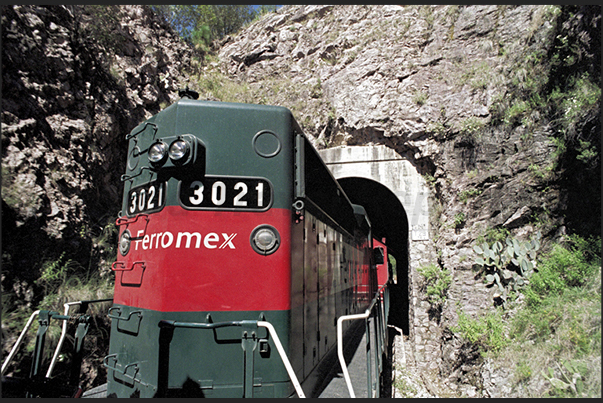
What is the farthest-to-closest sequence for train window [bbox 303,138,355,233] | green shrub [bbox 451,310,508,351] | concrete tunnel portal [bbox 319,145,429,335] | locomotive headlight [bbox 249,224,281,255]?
concrete tunnel portal [bbox 319,145,429,335]
green shrub [bbox 451,310,508,351]
train window [bbox 303,138,355,233]
locomotive headlight [bbox 249,224,281,255]

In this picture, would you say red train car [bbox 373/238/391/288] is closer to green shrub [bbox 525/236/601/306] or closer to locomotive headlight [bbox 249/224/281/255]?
green shrub [bbox 525/236/601/306]

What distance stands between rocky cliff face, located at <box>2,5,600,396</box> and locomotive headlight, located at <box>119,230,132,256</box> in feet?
11.6

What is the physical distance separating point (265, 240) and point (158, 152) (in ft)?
3.96

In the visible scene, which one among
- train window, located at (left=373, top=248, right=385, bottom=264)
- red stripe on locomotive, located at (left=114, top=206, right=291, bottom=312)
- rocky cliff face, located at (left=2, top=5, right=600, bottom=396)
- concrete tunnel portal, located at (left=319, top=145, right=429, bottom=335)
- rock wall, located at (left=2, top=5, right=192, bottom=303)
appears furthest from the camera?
train window, located at (left=373, top=248, right=385, bottom=264)

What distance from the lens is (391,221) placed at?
54.7 feet

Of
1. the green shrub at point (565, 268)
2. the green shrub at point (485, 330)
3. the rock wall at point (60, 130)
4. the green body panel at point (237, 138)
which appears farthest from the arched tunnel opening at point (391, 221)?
the green body panel at point (237, 138)

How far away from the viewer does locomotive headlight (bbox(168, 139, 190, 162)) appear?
8.84ft

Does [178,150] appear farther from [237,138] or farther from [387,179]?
[387,179]

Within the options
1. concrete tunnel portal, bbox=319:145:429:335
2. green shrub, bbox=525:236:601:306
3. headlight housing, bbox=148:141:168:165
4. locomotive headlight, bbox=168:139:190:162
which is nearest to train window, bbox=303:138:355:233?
locomotive headlight, bbox=168:139:190:162

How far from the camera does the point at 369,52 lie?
40.5ft

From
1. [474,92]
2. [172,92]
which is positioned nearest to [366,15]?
[474,92]

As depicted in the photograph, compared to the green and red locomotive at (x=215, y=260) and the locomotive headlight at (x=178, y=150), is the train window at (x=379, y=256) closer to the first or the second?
the green and red locomotive at (x=215, y=260)

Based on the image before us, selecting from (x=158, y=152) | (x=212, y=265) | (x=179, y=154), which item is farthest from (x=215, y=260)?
(x=158, y=152)

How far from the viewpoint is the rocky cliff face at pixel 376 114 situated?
21.0 ft
